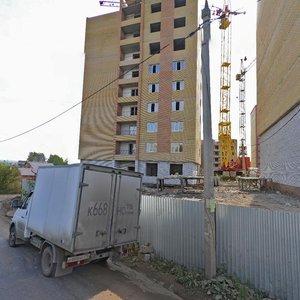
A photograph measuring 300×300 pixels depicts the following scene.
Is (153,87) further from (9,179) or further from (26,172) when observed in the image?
(9,179)

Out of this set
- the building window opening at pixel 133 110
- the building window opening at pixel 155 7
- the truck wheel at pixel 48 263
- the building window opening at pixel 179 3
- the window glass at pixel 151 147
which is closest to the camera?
the truck wheel at pixel 48 263

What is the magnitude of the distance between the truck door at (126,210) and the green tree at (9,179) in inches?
987

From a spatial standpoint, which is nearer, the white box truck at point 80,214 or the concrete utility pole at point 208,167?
the white box truck at point 80,214

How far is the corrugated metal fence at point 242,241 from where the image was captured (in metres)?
4.95

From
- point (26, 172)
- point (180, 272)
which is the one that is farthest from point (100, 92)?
point (180, 272)

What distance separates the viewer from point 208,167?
246 inches

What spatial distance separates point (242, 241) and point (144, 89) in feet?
109

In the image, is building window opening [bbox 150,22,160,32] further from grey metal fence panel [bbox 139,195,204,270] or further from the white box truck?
the white box truck

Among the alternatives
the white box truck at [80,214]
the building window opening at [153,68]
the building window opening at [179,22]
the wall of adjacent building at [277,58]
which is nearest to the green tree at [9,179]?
the building window opening at [153,68]

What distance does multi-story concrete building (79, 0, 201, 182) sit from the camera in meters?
34.6

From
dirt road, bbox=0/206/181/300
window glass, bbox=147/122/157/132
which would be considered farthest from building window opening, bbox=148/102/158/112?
dirt road, bbox=0/206/181/300

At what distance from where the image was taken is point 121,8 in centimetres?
4047

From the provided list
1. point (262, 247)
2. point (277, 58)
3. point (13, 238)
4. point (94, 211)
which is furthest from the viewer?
point (277, 58)

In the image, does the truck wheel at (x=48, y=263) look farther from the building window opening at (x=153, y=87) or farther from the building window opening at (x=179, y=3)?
the building window opening at (x=179, y=3)
